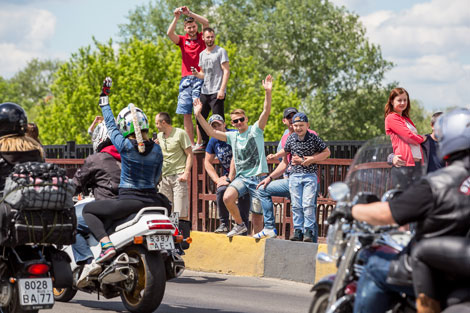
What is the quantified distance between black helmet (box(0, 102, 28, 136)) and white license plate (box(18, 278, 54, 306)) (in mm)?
1273

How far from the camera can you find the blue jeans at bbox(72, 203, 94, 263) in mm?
8109

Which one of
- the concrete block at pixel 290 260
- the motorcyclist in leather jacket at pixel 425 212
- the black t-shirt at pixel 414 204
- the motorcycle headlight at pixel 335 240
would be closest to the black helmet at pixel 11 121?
the motorcycle headlight at pixel 335 240

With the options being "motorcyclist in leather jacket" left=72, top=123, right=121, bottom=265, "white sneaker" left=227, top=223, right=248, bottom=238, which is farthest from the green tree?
"motorcyclist in leather jacket" left=72, top=123, right=121, bottom=265

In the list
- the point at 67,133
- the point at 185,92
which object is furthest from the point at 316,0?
the point at 185,92

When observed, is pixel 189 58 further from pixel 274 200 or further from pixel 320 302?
pixel 320 302

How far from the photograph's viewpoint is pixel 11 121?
700 cm

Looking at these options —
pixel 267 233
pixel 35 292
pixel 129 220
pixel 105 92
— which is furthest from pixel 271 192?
pixel 35 292

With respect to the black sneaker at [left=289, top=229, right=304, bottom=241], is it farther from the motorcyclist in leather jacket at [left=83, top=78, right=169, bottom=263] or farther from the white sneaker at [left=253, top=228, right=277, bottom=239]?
the motorcyclist in leather jacket at [left=83, top=78, right=169, bottom=263]

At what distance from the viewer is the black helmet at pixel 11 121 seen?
275 inches

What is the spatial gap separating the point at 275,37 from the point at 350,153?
5299cm

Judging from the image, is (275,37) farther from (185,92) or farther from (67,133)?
(185,92)

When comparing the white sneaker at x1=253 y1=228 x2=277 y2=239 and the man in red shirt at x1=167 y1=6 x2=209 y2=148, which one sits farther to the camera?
the man in red shirt at x1=167 y1=6 x2=209 y2=148

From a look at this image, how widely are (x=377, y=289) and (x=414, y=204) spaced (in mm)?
588

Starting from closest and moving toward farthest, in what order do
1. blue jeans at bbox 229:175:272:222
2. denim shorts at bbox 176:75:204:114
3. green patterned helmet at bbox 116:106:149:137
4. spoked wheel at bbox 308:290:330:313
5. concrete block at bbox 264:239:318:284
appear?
spoked wheel at bbox 308:290:330:313 < green patterned helmet at bbox 116:106:149:137 < concrete block at bbox 264:239:318:284 < blue jeans at bbox 229:175:272:222 < denim shorts at bbox 176:75:204:114
